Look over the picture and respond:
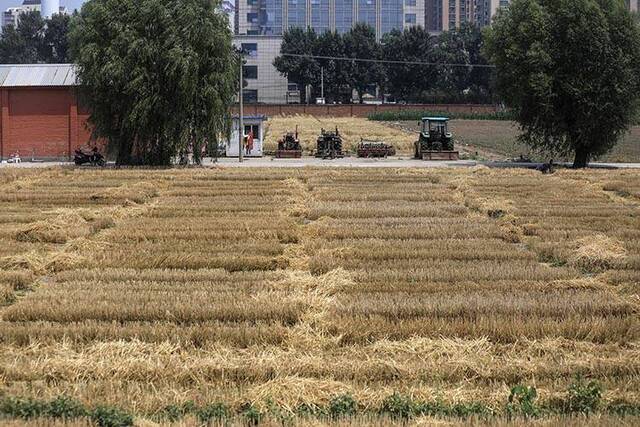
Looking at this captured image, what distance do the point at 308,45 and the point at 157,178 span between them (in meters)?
92.6

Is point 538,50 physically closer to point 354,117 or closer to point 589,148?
point 589,148

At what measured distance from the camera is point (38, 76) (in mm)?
51156

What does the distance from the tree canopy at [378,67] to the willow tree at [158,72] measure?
7915 cm

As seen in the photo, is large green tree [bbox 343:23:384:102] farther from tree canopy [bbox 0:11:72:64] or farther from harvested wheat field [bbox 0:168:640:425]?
harvested wheat field [bbox 0:168:640:425]

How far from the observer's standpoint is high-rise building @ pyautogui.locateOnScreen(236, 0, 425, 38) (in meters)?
153

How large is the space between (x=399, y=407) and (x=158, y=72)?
117ft

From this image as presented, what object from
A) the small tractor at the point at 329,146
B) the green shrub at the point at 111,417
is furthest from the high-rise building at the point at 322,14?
the green shrub at the point at 111,417


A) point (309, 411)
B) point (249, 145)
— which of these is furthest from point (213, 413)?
point (249, 145)

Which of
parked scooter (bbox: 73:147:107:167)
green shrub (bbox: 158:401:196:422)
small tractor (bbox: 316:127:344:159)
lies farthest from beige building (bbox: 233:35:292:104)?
green shrub (bbox: 158:401:196:422)

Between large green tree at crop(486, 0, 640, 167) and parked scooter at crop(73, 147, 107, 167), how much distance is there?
22.6 meters

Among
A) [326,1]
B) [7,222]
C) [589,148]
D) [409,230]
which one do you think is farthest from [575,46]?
[326,1]

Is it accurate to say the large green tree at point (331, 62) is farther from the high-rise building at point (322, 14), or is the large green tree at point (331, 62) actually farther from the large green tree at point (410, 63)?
the high-rise building at point (322, 14)

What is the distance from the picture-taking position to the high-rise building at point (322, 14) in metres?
153

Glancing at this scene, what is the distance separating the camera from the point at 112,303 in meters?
10.9
